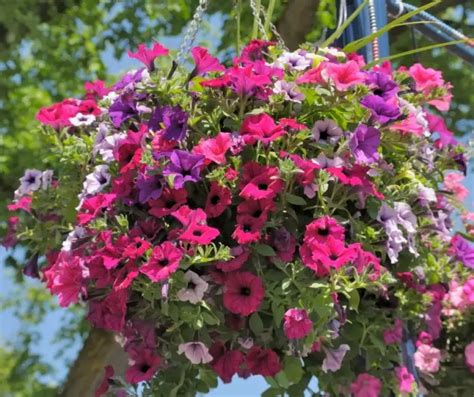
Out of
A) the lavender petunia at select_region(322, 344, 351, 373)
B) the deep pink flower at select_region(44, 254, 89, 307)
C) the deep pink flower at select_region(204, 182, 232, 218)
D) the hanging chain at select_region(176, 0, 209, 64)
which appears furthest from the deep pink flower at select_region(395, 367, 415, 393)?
the hanging chain at select_region(176, 0, 209, 64)

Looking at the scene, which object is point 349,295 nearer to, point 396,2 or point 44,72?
point 396,2

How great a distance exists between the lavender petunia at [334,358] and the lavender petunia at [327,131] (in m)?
0.36

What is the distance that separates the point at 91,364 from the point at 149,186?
220cm

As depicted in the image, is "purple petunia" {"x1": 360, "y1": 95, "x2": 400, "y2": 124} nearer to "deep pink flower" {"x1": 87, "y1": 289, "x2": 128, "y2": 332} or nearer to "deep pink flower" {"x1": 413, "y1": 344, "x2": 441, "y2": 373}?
"deep pink flower" {"x1": 87, "y1": 289, "x2": 128, "y2": 332}

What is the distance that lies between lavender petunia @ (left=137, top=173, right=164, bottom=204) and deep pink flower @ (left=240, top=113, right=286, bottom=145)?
158mm

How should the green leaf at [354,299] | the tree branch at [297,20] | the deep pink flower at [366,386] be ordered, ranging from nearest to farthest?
1. the green leaf at [354,299]
2. the deep pink flower at [366,386]
3. the tree branch at [297,20]

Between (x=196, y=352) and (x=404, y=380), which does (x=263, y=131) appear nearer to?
(x=196, y=352)

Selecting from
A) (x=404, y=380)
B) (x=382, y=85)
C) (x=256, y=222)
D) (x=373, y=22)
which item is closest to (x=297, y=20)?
(x=373, y=22)

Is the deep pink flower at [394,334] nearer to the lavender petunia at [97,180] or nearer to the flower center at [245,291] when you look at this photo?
the flower center at [245,291]

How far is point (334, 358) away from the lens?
4.50 ft

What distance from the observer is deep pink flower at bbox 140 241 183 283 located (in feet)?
3.91

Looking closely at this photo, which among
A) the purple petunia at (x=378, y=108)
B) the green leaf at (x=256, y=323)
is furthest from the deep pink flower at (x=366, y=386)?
the purple petunia at (x=378, y=108)

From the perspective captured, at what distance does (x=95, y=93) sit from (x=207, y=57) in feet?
1.70

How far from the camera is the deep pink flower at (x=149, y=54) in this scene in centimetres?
138
